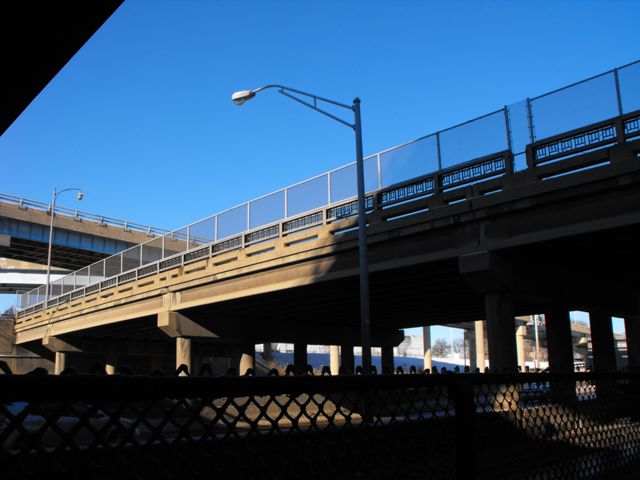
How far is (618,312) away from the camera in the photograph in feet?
89.8

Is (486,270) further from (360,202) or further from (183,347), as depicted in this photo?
(183,347)

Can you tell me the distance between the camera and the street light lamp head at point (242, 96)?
21.2 meters

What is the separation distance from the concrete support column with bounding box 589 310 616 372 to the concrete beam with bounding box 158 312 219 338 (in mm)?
20248

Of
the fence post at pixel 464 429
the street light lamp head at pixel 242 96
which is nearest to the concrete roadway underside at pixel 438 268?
the street light lamp head at pixel 242 96

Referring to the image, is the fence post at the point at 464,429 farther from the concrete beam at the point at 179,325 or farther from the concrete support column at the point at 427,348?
the concrete support column at the point at 427,348

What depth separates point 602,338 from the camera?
28.1 metres

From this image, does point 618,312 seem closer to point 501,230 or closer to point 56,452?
point 501,230

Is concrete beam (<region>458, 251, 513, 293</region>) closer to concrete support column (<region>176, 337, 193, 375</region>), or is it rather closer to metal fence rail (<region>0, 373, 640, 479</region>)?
metal fence rail (<region>0, 373, 640, 479</region>)

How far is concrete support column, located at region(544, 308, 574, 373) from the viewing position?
26328 millimetres

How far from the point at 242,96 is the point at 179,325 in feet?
53.5

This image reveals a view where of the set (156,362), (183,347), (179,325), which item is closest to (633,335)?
(179,325)

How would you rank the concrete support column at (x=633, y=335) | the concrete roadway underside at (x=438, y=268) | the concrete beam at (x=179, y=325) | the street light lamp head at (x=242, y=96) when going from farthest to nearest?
the concrete beam at (x=179, y=325) < the concrete support column at (x=633, y=335) < the street light lamp head at (x=242, y=96) < the concrete roadway underside at (x=438, y=268)

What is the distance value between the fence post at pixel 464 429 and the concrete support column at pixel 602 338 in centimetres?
2745

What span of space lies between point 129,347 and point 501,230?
137ft
